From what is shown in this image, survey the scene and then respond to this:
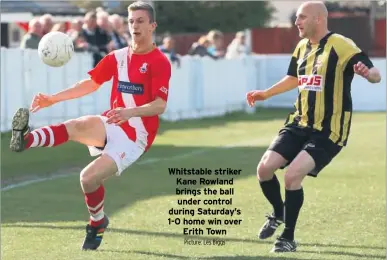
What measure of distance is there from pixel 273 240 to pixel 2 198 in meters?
3.72

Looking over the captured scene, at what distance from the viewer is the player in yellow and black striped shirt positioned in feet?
27.9

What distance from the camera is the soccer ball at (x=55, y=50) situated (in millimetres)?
8836

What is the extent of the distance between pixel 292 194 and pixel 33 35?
427 inches

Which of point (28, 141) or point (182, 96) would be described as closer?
point (28, 141)

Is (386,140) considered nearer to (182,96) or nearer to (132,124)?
(182,96)

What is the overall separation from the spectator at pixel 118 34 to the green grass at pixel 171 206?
258cm

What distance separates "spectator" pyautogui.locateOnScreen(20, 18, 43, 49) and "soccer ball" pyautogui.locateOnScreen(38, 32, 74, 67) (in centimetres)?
894

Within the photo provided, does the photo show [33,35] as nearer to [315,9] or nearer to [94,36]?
[94,36]

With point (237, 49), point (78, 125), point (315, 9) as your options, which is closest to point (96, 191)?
point (78, 125)

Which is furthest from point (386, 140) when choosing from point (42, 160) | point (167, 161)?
point (42, 160)

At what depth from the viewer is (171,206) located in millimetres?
11172

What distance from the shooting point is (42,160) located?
15438mm

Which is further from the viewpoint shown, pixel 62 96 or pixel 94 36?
pixel 94 36

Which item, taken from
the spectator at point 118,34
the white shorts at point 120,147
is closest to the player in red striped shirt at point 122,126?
the white shorts at point 120,147
